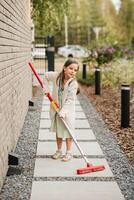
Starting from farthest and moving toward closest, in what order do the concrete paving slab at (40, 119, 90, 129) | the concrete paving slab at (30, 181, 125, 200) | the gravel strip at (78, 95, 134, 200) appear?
the concrete paving slab at (40, 119, 90, 129)
the gravel strip at (78, 95, 134, 200)
the concrete paving slab at (30, 181, 125, 200)

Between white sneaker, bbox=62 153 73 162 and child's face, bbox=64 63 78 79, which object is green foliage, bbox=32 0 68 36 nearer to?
child's face, bbox=64 63 78 79

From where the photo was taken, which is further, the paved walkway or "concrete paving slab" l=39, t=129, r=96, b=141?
"concrete paving slab" l=39, t=129, r=96, b=141

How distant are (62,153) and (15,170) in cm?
119

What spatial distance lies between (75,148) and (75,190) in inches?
83.4

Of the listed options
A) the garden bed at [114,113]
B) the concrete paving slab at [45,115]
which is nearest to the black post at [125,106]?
the garden bed at [114,113]

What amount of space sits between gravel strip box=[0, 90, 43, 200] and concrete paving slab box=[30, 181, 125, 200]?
127 millimetres

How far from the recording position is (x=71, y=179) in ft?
19.0

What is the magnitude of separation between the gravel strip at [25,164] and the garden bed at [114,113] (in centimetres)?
135

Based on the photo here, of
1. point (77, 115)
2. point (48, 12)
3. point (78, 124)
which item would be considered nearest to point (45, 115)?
point (77, 115)

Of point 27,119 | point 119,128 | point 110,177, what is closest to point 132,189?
point 110,177

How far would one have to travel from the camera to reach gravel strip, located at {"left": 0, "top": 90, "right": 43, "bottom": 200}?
527 centimetres

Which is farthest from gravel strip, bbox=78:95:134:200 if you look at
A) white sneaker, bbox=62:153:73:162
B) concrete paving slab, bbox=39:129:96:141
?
white sneaker, bbox=62:153:73:162

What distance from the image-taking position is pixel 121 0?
65.7 m

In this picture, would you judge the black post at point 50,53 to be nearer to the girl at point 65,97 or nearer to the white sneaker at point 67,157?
the girl at point 65,97
